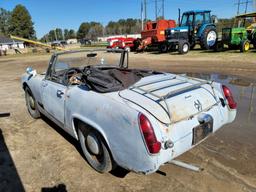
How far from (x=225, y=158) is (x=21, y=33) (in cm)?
8870

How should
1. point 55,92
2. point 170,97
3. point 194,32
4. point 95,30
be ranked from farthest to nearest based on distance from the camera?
point 95,30 → point 194,32 → point 55,92 → point 170,97

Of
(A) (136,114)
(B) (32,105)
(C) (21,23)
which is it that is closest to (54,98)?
(B) (32,105)

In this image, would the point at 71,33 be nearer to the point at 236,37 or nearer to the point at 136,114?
the point at 236,37

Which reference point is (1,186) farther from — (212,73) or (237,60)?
(237,60)

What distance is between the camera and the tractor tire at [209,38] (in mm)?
18609

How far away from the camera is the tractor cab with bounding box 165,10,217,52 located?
18891mm

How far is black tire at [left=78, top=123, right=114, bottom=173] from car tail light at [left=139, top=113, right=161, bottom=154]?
72 centimetres

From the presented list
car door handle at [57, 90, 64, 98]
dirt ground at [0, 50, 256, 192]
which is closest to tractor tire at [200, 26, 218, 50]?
dirt ground at [0, 50, 256, 192]

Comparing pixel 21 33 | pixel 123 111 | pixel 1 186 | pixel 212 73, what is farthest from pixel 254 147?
pixel 21 33

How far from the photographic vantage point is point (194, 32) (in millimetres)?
19250

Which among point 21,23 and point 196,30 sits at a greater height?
point 21,23

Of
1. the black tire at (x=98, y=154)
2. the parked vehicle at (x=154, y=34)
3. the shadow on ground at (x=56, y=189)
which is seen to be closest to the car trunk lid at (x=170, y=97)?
the black tire at (x=98, y=154)

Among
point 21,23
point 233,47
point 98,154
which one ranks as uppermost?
point 21,23

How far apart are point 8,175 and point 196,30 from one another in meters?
18.6
